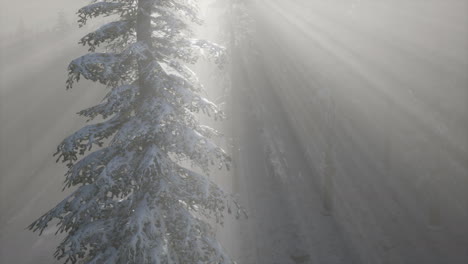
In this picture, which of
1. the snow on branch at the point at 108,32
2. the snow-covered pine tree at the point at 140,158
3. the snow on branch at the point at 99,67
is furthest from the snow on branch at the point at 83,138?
the snow on branch at the point at 108,32

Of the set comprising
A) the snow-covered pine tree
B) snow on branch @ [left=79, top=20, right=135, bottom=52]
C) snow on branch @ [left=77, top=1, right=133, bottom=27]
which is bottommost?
the snow-covered pine tree

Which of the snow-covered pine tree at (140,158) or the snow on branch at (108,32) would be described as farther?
the snow on branch at (108,32)

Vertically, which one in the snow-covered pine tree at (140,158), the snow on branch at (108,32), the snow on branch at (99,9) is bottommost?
the snow-covered pine tree at (140,158)

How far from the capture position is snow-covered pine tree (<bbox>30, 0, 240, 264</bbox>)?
6684 mm

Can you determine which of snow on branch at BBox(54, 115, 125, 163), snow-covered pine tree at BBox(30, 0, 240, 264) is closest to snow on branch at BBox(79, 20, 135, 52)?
snow-covered pine tree at BBox(30, 0, 240, 264)

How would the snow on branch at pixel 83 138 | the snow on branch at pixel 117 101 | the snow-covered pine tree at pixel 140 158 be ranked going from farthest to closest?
the snow on branch at pixel 117 101
the snow on branch at pixel 83 138
the snow-covered pine tree at pixel 140 158

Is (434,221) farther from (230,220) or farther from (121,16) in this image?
(121,16)

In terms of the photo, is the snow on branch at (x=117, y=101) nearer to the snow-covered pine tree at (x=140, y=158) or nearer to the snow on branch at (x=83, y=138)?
the snow-covered pine tree at (x=140, y=158)

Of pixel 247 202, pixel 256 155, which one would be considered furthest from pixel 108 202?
pixel 256 155

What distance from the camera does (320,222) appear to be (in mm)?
24312

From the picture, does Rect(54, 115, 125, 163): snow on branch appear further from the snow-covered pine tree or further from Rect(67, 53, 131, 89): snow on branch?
Rect(67, 53, 131, 89): snow on branch

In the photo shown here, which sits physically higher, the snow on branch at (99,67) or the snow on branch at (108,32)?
the snow on branch at (108,32)

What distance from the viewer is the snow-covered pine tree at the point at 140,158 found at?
6.68 m

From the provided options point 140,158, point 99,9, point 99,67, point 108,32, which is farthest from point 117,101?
point 99,9
